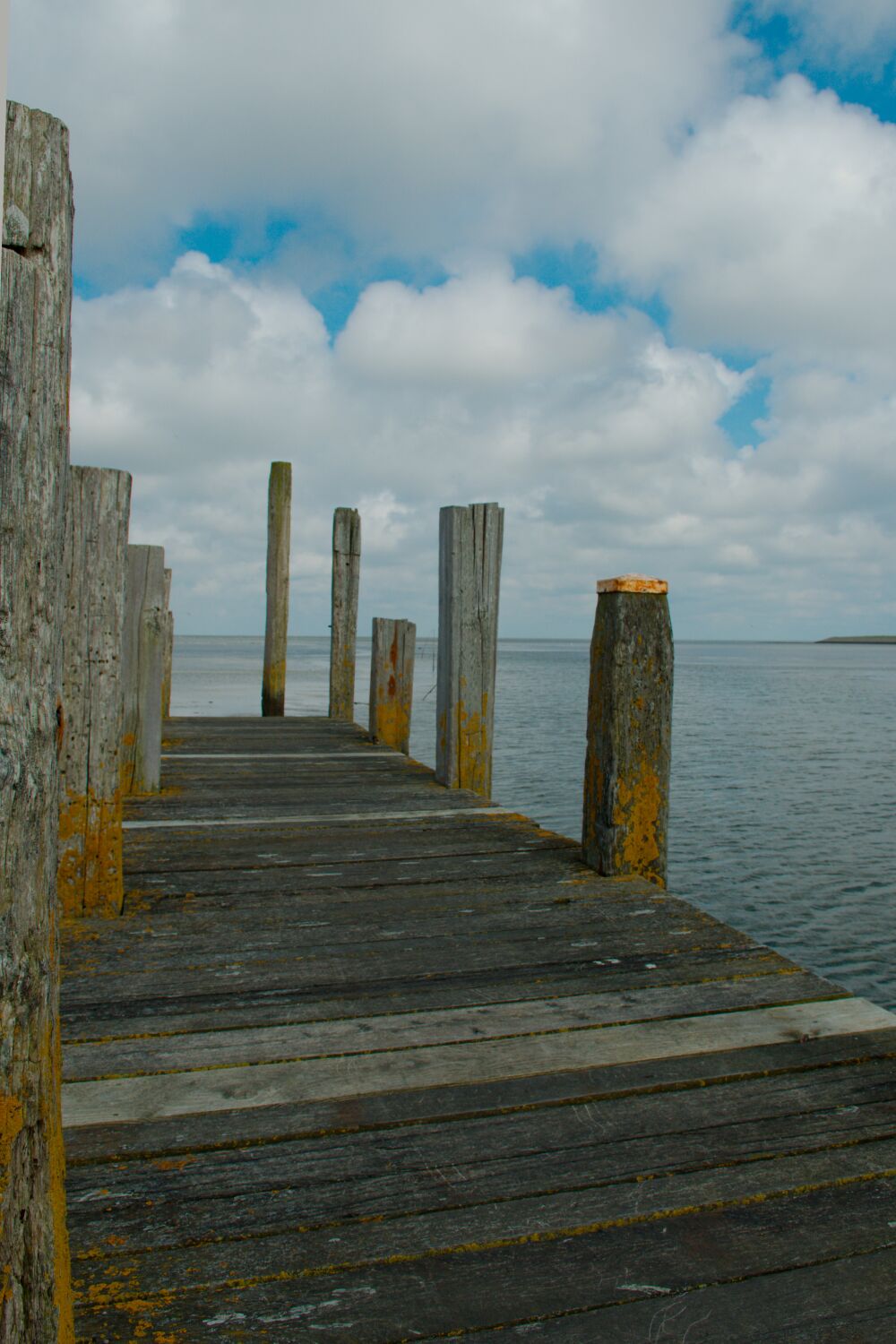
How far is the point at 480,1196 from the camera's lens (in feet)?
5.97

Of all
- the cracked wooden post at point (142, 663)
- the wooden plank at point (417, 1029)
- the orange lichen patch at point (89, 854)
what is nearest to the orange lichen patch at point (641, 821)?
the wooden plank at point (417, 1029)

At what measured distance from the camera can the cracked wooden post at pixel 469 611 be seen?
559cm

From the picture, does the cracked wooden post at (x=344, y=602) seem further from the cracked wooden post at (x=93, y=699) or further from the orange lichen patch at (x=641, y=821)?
the cracked wooden post at (x=93, y=699)

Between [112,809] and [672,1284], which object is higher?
[112,809]

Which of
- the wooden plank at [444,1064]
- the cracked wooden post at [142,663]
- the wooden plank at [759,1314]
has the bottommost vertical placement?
the wooden plank at [759,1314]

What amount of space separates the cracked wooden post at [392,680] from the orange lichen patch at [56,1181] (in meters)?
6.64

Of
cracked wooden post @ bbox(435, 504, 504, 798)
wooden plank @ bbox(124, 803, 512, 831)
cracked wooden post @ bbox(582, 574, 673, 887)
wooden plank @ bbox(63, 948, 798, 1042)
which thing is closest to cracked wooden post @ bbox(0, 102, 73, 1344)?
wooden plank @ bbox(63, 948, 798, 1042)

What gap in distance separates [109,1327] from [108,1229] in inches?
9.0

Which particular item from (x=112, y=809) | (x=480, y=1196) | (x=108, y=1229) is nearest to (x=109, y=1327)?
(x=108, y=1229)

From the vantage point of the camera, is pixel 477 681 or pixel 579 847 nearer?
pixel 579 847

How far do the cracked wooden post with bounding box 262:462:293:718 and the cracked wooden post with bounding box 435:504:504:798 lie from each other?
5680mm

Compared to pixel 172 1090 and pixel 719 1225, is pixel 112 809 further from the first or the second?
pixel 719 1225

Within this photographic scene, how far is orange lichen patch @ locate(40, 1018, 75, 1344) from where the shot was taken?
1.24 metres

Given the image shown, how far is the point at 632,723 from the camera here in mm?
3770
